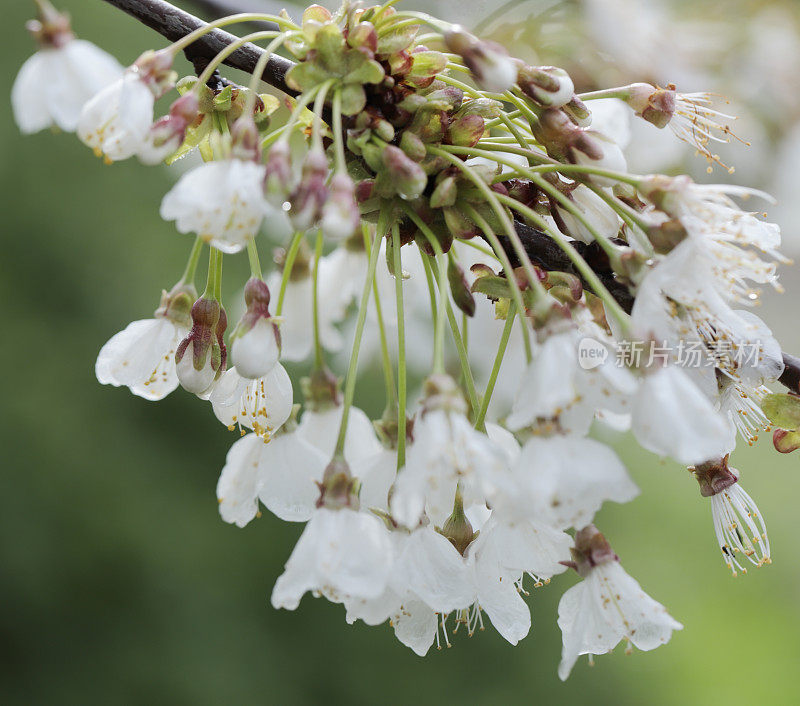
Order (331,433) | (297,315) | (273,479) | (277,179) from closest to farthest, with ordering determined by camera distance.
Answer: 1. (277,179)
2. (273,479)
3. (331,433)
4. (297,315)

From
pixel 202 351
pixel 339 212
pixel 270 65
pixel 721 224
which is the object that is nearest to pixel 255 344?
pixel 202 351

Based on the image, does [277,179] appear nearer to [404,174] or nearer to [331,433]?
[404,174]

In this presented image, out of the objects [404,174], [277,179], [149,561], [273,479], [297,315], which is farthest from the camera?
[149,561]

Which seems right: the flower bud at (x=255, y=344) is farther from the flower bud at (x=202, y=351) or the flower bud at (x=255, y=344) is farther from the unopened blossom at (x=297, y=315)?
the unopened blossom at (x=297, y=315)

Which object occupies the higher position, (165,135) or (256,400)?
(165,135)

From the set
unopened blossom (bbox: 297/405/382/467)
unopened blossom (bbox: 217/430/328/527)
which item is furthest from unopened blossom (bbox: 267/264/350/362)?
unopened blossom (bbox: 217/430/328/527)

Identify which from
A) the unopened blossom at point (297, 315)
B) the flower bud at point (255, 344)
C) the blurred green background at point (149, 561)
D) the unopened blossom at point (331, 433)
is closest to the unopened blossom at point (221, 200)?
the flower bud at point (255, 344)

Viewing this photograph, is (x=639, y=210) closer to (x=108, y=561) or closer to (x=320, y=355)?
(x=320, y=355)

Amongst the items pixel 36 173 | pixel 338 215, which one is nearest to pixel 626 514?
pixel 36 173

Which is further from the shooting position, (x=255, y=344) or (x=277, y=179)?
(x=255, y=344)
